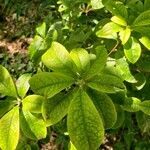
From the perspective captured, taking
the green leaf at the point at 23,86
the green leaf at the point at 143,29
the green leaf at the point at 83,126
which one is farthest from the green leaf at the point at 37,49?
the green leaf at the point at 83,126

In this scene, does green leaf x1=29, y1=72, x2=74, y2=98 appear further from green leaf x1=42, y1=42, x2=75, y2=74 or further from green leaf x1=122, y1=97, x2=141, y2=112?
green leaf x1=122, y1=97, x2=141, y2=112

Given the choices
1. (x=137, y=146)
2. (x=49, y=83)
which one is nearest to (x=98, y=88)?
(x=49, y=83)

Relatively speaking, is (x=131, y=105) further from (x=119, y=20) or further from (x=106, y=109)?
(x=119, y=20)

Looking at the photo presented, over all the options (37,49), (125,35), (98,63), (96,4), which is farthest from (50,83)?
(96,4)

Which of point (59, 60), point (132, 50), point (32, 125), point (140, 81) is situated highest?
point (59, 60)

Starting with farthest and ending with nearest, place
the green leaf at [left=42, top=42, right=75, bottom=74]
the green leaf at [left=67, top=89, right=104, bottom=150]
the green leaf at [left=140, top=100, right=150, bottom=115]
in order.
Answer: the green leaf at [left=140, top=100, right=150, bottom=115] < the green leaf at [left=42, top=42, right=75, bottom=74] < the green leaf at [left=67, top=89, right=104, bottom=150]

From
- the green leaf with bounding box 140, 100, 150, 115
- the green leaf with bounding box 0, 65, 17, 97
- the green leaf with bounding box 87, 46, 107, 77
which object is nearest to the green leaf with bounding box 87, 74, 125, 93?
the green leaf with bounding box 87, 46, 107, 77

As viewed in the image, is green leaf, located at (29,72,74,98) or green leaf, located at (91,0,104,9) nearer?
green leaf, located at (29,72,74,98)
